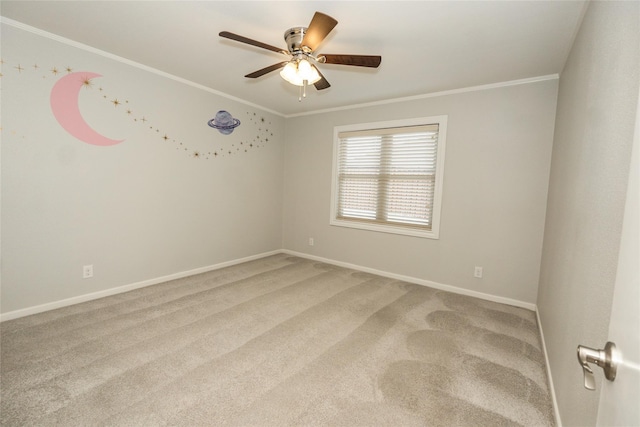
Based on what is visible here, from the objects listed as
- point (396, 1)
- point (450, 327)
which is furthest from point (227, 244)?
point (396, 1)

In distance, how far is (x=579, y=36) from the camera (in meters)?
1.88

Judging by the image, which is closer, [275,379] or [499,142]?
[275,379]

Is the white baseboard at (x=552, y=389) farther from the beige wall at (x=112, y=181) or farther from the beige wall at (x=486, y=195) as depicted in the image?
the beige wall at (x=112, y=181)

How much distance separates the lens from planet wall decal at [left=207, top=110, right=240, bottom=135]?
364cm

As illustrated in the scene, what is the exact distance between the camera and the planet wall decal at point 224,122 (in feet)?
12.0

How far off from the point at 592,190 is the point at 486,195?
1.96m

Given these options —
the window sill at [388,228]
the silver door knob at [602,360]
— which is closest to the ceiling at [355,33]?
the window sill at [388,228]

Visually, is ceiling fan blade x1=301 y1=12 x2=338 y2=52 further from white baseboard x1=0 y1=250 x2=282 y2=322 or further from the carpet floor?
white baseboard x1=0 y1=250 x2=282 y2=322

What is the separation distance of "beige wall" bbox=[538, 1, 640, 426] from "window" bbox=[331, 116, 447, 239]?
1504 mm

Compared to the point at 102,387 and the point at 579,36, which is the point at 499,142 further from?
the point at 102,387

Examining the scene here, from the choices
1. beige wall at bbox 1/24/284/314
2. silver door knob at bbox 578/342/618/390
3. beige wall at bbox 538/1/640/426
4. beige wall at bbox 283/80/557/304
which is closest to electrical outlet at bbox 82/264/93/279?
beige wall at bbox 1/24/284/314

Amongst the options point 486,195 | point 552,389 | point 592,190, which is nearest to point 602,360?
point 592,190

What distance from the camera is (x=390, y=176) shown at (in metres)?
3.74

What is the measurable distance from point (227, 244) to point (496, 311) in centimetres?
341
